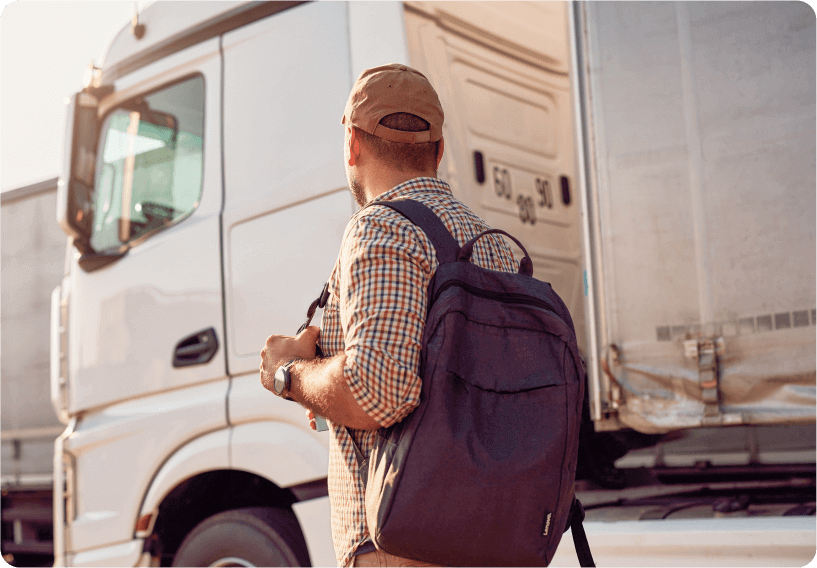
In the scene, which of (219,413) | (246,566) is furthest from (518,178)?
(246,566)

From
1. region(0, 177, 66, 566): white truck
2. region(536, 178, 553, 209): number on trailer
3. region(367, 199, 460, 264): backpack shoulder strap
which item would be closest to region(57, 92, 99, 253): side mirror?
region(536, 178, 553, 209): number on trailer

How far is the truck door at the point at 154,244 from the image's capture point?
3229 millimetres

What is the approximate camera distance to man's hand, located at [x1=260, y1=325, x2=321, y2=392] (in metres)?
1.64

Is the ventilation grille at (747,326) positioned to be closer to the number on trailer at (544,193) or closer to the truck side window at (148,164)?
the number on trailer at (544,193)

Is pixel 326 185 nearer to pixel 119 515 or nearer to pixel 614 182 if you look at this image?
pixel 614 182

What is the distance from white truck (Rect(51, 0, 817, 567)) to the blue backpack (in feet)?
3.83

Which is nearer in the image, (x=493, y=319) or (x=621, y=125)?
(x=493, y=319)

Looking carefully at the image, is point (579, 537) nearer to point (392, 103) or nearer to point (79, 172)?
point (392, 103)

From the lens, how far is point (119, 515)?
10.8ft

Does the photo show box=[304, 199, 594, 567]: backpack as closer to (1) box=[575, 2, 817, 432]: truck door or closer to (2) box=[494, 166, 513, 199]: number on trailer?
(1) box=[575, 2, 817, 432]: truck door

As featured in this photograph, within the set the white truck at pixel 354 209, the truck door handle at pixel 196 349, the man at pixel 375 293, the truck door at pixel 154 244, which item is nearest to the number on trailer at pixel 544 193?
the white truck at pixel 354 209

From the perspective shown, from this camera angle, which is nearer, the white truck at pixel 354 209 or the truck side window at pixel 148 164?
the white truck at pixel 354 209

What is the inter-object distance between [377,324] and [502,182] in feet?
6.34

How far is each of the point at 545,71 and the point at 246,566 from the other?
7.91ft
